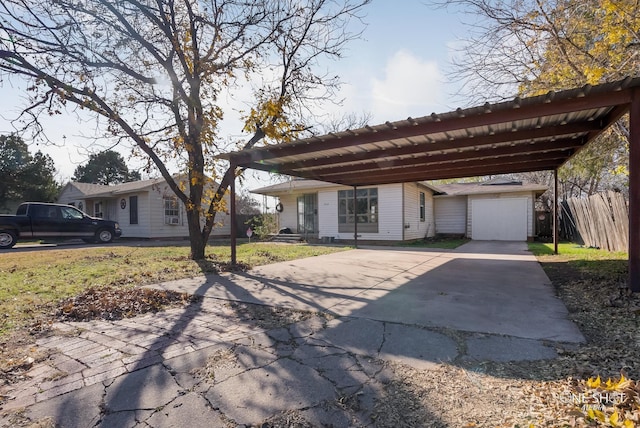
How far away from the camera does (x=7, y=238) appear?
43.9 ft

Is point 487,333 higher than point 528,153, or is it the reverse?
point 528,153

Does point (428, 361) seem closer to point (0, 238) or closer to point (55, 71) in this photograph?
point (55, 71)

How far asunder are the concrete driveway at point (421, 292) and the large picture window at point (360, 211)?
724 centimetres

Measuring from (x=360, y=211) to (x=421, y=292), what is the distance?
439 inches

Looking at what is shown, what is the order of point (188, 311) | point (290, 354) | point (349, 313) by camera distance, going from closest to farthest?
point (290, 354) → point (349, 313) → point (188, 311)

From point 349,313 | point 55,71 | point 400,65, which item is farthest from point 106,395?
point 400,65

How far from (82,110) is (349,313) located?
759 centimetres

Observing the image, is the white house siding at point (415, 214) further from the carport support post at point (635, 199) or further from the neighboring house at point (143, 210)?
the carport support post at point (635, 199)

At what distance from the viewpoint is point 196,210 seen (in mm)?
8992

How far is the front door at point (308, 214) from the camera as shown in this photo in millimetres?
18000

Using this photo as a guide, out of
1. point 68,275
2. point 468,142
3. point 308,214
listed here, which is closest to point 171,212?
point 308,214

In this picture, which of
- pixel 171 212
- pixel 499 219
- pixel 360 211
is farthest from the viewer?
pixel 171 212

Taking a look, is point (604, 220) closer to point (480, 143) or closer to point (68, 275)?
point (480, 143)

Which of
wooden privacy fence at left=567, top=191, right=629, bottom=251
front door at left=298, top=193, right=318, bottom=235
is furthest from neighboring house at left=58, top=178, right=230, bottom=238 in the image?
wooden privacy fence at left=567, top=191, right=629, bottom=251
